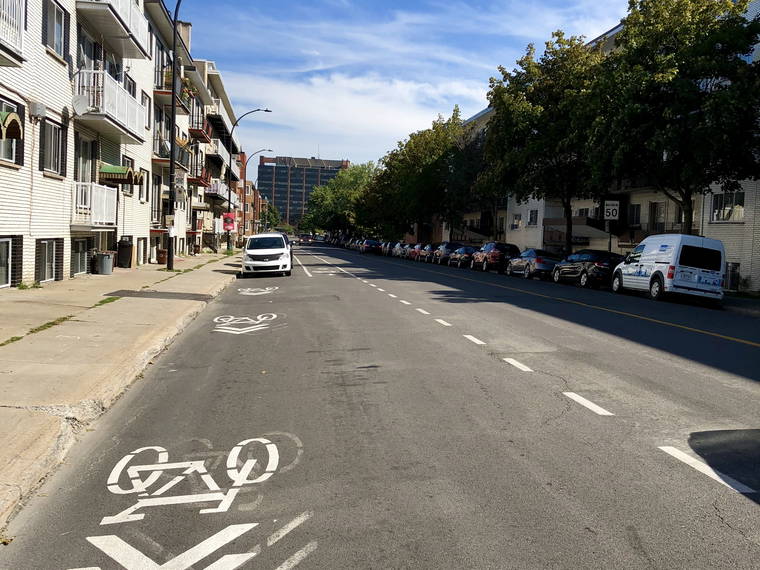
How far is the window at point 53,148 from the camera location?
19875 mm

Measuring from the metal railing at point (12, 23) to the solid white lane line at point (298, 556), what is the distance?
13.1 meters

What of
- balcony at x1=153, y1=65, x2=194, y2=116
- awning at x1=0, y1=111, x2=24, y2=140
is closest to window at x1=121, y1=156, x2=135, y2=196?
balcony at x1=153, y1=65, x2=194, y2=116

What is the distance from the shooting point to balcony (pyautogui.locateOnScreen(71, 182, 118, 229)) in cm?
2245

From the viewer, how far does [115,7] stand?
2242 cm

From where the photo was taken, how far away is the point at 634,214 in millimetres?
47562

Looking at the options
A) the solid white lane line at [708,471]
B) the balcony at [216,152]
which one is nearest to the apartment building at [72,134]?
the solid white lane line at [708,471]

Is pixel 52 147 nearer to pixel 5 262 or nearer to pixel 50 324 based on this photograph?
pixel 5 262

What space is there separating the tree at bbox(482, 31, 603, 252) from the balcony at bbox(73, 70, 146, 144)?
23.6m

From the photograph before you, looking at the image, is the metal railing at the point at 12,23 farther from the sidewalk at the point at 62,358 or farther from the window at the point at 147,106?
the window at the point at 147,106

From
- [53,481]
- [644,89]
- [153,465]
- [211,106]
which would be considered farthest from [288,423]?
[211,106]

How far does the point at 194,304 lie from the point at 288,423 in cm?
1087

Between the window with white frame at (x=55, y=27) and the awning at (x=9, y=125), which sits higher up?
the window with white frame at (x=55, y=27)

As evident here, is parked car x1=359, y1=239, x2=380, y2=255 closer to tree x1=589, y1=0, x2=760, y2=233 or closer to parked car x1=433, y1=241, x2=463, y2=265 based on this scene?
parked car x1=433, y1=241, x2=463, y2=265

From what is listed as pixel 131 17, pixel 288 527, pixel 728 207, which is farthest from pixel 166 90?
pixel 288 527
